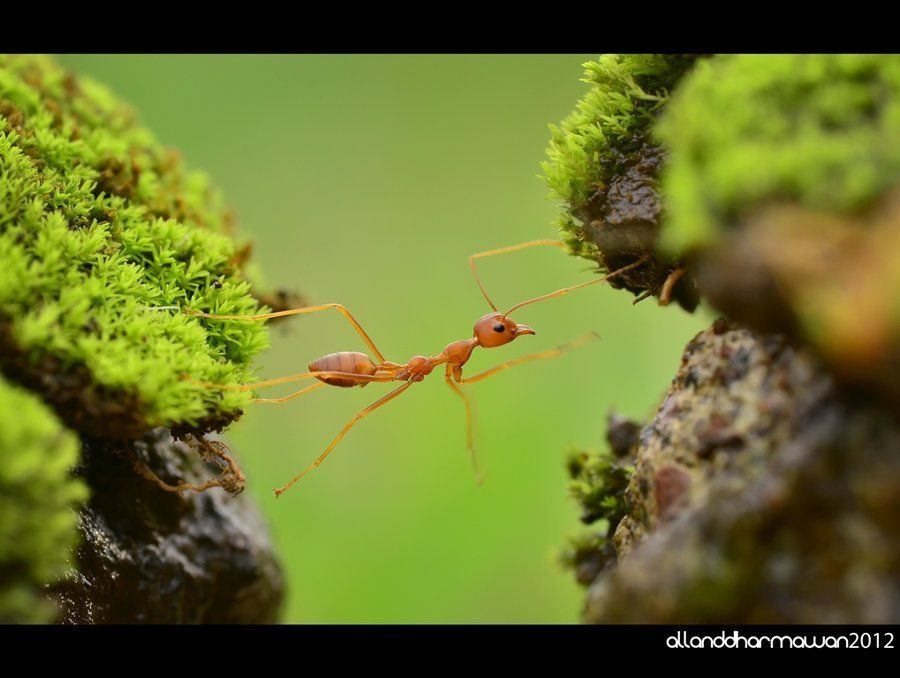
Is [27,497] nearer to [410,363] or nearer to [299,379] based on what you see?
[299,379]

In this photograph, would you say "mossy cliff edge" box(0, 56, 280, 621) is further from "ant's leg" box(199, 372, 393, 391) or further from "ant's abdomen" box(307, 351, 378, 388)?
"ant's abdomen" box(307, 351, 378, 388)

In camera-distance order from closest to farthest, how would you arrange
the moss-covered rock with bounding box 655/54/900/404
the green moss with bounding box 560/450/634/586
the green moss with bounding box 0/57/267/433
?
the moss-covered rock with bounding box 655/54/900/404, the green moss with bounding box 0/57/267/433, the green moss with bounding box 560/450/634/586

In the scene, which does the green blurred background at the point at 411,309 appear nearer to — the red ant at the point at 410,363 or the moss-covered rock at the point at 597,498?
the red ant at the point at 410,363

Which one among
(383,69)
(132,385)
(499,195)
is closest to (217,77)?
(383,69)

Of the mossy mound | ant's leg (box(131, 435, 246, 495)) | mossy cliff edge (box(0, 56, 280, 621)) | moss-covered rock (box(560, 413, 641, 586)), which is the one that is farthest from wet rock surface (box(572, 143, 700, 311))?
ant's leg (box(131, 435, 246, 495))

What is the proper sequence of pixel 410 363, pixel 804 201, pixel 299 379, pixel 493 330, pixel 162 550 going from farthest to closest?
pixel 410 363 < pixel 493 330 < pixel 299 379 < pixel 162 550 < pixel 804 201

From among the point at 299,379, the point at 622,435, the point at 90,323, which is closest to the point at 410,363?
the point at 299,379

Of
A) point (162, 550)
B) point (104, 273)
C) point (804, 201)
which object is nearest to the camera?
point (804, 201)
